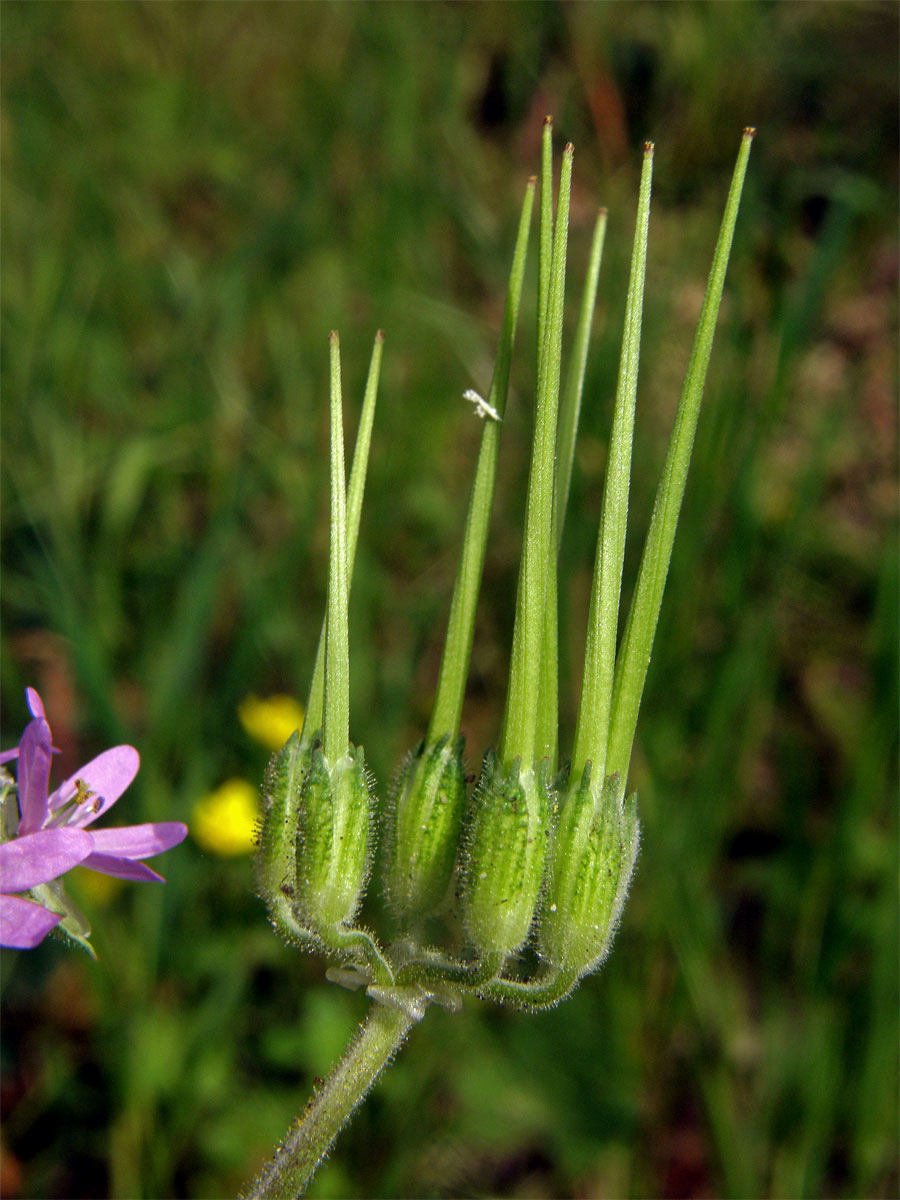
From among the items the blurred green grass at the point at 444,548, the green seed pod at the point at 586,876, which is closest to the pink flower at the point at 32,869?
the green seed pod at the point at 586,876

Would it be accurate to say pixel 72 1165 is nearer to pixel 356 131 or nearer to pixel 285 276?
pixel 285 276

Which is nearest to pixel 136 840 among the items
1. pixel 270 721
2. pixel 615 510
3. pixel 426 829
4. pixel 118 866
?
pixel 118 866

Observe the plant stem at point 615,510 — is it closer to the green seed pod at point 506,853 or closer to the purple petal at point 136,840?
the green seed pod at point 506,853

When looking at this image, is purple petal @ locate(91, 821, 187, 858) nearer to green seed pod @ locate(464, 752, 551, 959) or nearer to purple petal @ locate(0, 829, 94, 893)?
purple petal @ locate(0, 829, 94, 893)

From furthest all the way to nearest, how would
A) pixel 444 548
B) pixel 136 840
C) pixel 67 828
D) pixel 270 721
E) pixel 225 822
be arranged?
pixel 444 548
pixel 270 721
pixel 225 822
pixel 136 840
pixel 67 828

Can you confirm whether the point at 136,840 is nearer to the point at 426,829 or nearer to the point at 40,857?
the point at 40,857

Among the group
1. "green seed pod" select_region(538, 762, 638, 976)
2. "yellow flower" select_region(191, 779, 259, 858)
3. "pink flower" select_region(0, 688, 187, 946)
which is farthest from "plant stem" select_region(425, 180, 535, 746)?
"yellow flower" select_region(191, 779, 259, 858)
